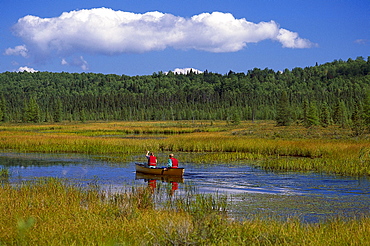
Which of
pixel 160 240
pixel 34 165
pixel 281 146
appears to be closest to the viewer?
pixel 160 240

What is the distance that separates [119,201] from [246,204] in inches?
257

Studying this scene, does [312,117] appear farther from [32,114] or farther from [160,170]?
[32,114]

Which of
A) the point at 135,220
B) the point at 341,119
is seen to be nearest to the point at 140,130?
the point at 341,119

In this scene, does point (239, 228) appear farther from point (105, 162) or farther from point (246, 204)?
point (105, 162)

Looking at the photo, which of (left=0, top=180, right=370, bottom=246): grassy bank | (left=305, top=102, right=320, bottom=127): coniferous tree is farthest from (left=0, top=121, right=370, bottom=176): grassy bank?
(left=305, top=102, right=320, bottom=127): coniferous tree

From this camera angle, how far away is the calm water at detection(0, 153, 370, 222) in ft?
64.0

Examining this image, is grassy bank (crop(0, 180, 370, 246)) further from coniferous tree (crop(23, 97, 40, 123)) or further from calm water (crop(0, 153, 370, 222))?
coniferous tree (crop(23, 97, 40, 123))

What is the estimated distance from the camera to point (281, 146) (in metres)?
43.8

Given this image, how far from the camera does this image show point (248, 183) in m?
27.4

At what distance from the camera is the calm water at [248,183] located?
1952 cm

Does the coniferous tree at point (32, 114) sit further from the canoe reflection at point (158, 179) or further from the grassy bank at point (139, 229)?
the grassy bank at point (139, 229)

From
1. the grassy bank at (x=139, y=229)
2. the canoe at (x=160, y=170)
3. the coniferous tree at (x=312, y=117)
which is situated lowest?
the canoe at (x=160, y=170)

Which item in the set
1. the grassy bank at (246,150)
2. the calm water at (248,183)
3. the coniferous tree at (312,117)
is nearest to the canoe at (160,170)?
the calm water at (248,183)

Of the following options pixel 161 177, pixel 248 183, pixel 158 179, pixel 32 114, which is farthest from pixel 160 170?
pixel 32 114
